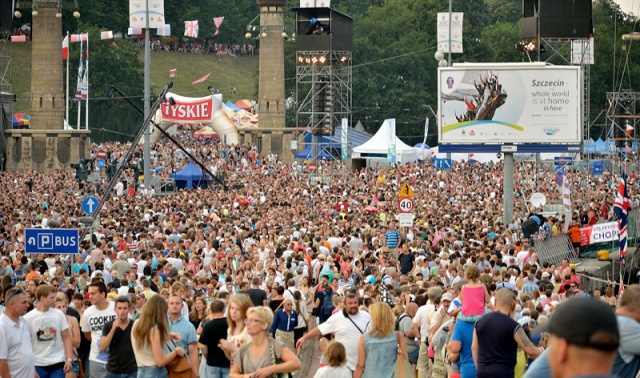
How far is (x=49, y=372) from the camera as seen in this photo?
11320 mm

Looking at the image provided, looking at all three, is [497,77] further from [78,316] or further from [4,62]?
[4,62]

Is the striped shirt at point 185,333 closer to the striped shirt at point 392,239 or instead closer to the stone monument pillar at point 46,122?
the striped shirt at point 392,239

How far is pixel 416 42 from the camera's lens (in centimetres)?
9362

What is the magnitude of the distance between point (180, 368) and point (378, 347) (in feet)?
5.29

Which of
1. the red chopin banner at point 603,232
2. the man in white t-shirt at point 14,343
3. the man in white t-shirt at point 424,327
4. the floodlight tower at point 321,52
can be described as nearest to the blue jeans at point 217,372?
the man in white t-shirt at point 14,343

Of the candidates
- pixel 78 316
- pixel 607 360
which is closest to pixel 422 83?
pixel 78 316

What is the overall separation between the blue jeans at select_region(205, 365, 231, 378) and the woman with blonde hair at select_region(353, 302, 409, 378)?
101 centimetres

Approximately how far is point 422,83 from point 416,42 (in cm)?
350

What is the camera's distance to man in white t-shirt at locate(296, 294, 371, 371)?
1141 cm

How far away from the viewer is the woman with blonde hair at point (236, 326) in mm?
9383

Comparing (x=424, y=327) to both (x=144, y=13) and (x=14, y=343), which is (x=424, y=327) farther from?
(x=144, y=13)

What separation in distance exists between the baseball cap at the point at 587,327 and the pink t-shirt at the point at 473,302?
6.24 meters

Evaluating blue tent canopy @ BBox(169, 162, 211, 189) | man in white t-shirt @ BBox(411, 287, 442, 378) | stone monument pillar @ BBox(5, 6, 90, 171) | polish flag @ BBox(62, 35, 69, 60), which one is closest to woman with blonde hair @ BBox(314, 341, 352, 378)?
man in white t-shirt @ BBox(411, 287, 442, 378)

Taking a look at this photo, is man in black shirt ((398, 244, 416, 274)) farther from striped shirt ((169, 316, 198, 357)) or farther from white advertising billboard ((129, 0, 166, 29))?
white advertising billboard ((129, 0, 166, 29))
